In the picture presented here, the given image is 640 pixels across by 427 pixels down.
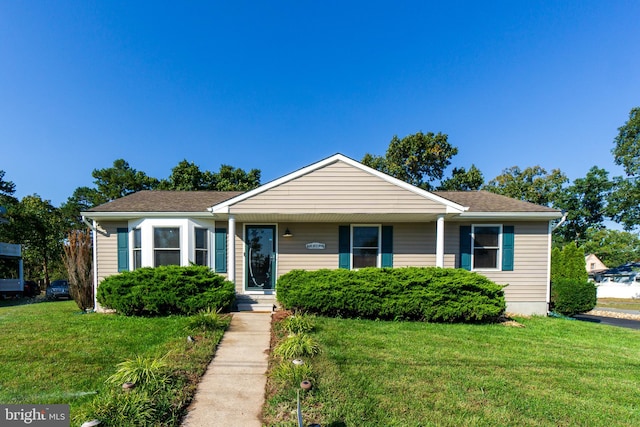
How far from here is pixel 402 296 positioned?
7.03m

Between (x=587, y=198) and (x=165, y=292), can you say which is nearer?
(x=165, y=292)

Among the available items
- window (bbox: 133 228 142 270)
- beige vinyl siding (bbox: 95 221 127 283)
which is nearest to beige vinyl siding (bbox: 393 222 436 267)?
window (bbox: 133 228 142 270)

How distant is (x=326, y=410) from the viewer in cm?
288

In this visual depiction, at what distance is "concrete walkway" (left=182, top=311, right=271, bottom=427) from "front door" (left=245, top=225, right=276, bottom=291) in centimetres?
319

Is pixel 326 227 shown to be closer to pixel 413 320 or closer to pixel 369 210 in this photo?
pixel 369 210

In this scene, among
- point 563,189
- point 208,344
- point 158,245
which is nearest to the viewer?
point 208,344

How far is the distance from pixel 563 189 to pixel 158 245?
3699 centimetres

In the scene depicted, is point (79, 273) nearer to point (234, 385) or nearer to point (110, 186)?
point (234, 385)

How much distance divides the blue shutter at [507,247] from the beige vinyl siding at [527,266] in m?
0.14

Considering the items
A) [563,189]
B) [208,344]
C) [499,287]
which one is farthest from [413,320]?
[563,189]

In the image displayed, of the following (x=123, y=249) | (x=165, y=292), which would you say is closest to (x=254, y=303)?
(x=165, y=292)

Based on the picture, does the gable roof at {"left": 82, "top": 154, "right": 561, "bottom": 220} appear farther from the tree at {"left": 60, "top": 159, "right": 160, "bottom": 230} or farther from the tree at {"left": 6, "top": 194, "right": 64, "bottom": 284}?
the tree at {"left": 6, "top": 194, "right": 64, "bottom": 284}

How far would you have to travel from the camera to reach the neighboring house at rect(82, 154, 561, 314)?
830 cm

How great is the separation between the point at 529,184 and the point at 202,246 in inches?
1200
